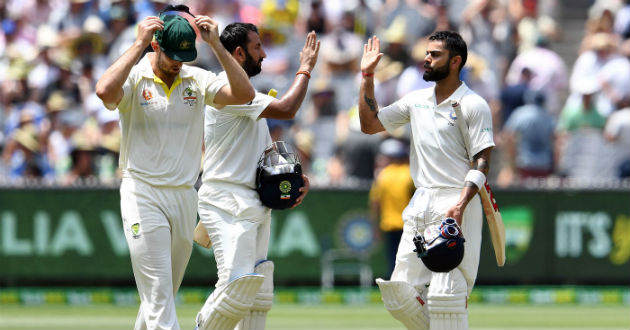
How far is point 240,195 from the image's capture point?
27.1 feet

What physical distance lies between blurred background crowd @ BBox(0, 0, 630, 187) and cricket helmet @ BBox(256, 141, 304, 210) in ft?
20.9

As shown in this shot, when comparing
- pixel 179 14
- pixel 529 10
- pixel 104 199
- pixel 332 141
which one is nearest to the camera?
pixel 179 14

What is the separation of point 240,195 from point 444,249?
1.42m

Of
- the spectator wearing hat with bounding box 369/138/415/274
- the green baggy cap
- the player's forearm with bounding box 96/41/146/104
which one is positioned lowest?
the spectator wearing hat with bounding box 369/138/415/274

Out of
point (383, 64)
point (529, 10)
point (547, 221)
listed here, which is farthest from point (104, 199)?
point (529, 10)

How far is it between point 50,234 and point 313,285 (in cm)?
328

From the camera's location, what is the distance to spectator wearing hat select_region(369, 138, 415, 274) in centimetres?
1442

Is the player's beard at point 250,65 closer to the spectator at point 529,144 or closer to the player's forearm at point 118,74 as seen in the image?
the player's forearm at point 118,74

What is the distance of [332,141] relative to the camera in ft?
55.6

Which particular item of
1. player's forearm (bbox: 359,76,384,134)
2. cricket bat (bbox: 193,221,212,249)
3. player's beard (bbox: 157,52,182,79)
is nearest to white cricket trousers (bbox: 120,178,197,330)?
cricket bat (bbox: 193,221,212,249)

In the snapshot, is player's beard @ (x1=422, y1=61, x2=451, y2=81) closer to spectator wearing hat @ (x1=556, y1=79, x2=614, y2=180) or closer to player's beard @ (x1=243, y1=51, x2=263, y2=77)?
player's beard @ (x1=243, y1=51, x2=263, y2=77)

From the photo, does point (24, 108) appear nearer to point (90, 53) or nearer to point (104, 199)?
point (90, 53)

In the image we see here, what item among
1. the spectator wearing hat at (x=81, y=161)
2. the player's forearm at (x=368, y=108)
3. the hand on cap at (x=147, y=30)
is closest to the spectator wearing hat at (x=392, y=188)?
the spectator wearing hat at (x=81, y=161)

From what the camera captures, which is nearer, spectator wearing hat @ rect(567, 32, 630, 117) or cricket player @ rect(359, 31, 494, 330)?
cricket player @ rect(359, 31, 494, 330)
